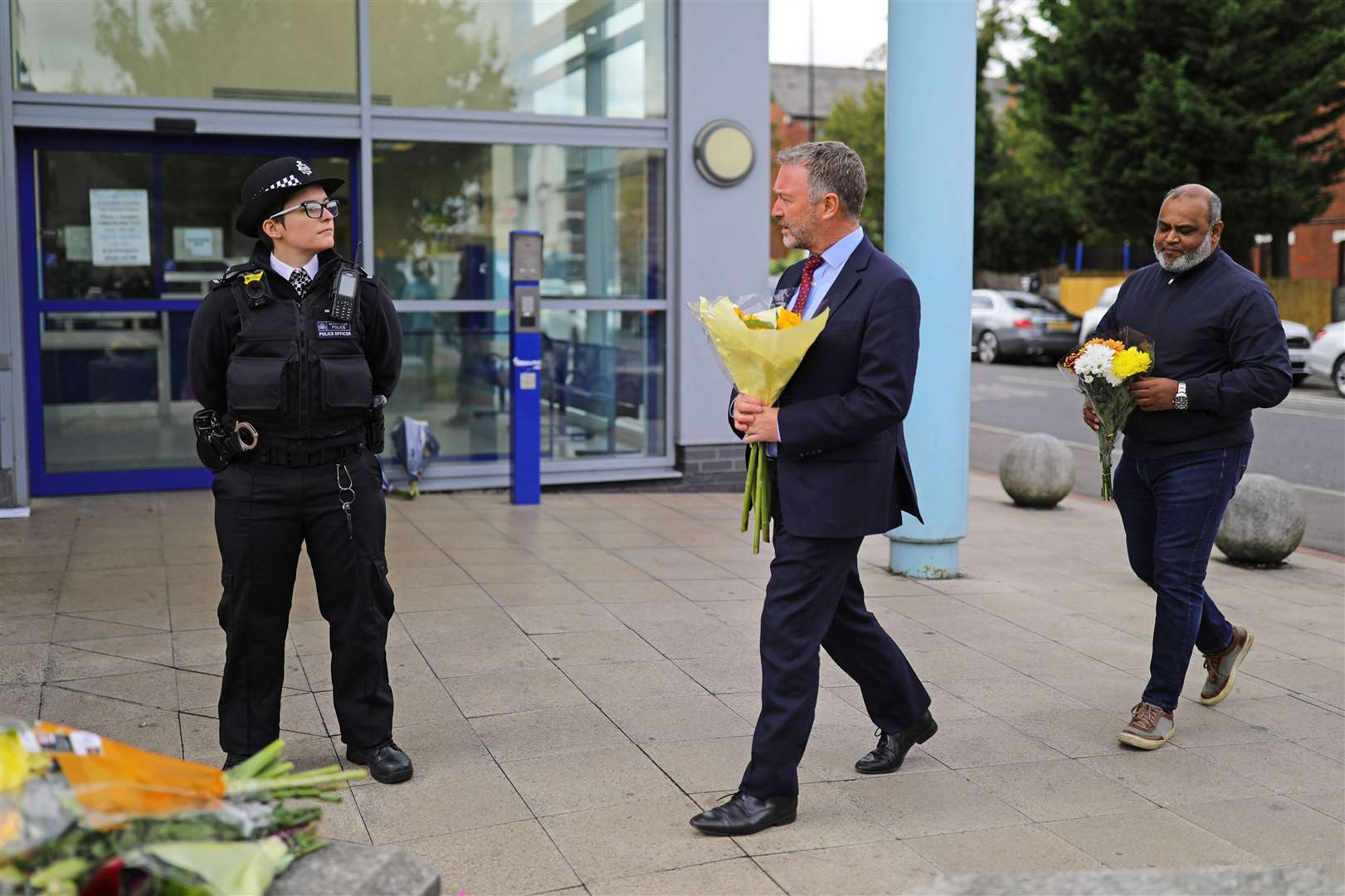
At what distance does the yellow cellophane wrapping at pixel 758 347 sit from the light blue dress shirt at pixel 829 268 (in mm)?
142

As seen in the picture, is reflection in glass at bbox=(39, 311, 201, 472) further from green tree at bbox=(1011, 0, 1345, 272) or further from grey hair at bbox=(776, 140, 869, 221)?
green tree at bbox=(1011, 0, 1345, 272)

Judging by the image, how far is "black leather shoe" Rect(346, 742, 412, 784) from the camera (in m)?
4.43

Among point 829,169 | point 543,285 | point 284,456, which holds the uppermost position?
point 829,169

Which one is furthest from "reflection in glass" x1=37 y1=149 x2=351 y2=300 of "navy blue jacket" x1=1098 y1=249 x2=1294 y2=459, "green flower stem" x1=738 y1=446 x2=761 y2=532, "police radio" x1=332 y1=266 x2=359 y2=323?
"navy blue jacket" x1=1098 y1=249 x2=1294 y2=459

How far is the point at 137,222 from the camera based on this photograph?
31.9 ft

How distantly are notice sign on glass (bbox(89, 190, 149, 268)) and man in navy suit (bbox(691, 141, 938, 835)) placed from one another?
6.93 m

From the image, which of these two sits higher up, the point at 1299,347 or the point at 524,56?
the point at 524,56

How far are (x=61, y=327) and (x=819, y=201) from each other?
23.9 ft

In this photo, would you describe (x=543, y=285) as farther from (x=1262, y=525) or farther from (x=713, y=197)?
(x=1262, y=525)

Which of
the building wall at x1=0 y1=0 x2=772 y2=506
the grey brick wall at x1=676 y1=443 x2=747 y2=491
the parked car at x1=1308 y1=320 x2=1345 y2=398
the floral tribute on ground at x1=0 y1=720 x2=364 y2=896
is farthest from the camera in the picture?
the parked car at x1=1308 y1=320 x2=1345 y2=398

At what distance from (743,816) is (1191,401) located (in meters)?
2.23

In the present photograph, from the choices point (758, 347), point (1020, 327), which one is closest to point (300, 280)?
point (758, 347)

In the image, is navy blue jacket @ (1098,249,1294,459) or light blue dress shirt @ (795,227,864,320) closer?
light blue dress shirt @ (795,227,864,320)

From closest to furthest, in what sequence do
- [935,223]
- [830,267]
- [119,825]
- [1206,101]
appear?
1. [119,825]
2. [830,267]
3. [935,223]
4. [1206,101]
